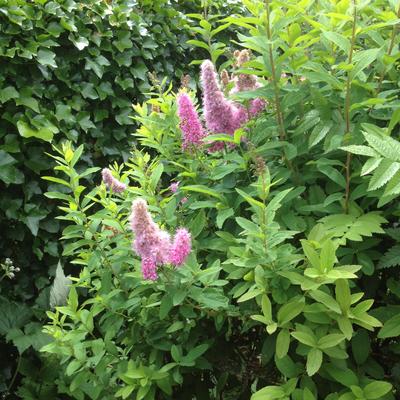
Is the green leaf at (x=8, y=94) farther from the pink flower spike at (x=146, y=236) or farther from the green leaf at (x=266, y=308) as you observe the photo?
→ the green leaf at (x=266, y=308)

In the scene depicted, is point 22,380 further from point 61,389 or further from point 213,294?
point 213,294

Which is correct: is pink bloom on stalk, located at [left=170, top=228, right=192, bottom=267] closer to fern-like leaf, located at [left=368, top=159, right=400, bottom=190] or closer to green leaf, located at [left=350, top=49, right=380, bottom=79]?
fern-like leaf, located at [left=368, top=159, right=400, bottom=190]

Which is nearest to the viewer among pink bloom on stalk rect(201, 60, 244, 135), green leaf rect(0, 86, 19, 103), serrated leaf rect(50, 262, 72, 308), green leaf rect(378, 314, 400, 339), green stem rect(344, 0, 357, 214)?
green leaf rect(378, 314, 400, 339)

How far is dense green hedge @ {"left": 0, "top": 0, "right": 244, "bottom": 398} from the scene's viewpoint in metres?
3.21

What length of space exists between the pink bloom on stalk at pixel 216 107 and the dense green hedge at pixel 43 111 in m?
1.79

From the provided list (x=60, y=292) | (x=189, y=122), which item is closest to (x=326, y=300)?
(x=189, y=122)

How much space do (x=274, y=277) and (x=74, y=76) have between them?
2.73m

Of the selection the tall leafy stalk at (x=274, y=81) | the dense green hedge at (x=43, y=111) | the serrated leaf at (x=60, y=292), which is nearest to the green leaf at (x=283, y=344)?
the tall leafy stalk at (x=274, y=81)

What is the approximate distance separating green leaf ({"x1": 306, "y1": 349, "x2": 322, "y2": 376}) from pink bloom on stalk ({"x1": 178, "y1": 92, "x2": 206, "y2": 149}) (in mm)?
830

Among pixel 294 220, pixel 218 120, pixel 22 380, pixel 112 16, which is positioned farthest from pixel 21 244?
pixel 294 220

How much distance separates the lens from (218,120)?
5.72 feet

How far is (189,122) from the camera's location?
1.80 m

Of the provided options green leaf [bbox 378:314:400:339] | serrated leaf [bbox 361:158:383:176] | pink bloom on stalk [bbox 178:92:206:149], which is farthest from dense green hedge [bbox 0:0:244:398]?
serrated leaf [bbox 361:158:383:176]

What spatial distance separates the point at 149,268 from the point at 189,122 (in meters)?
0.57
